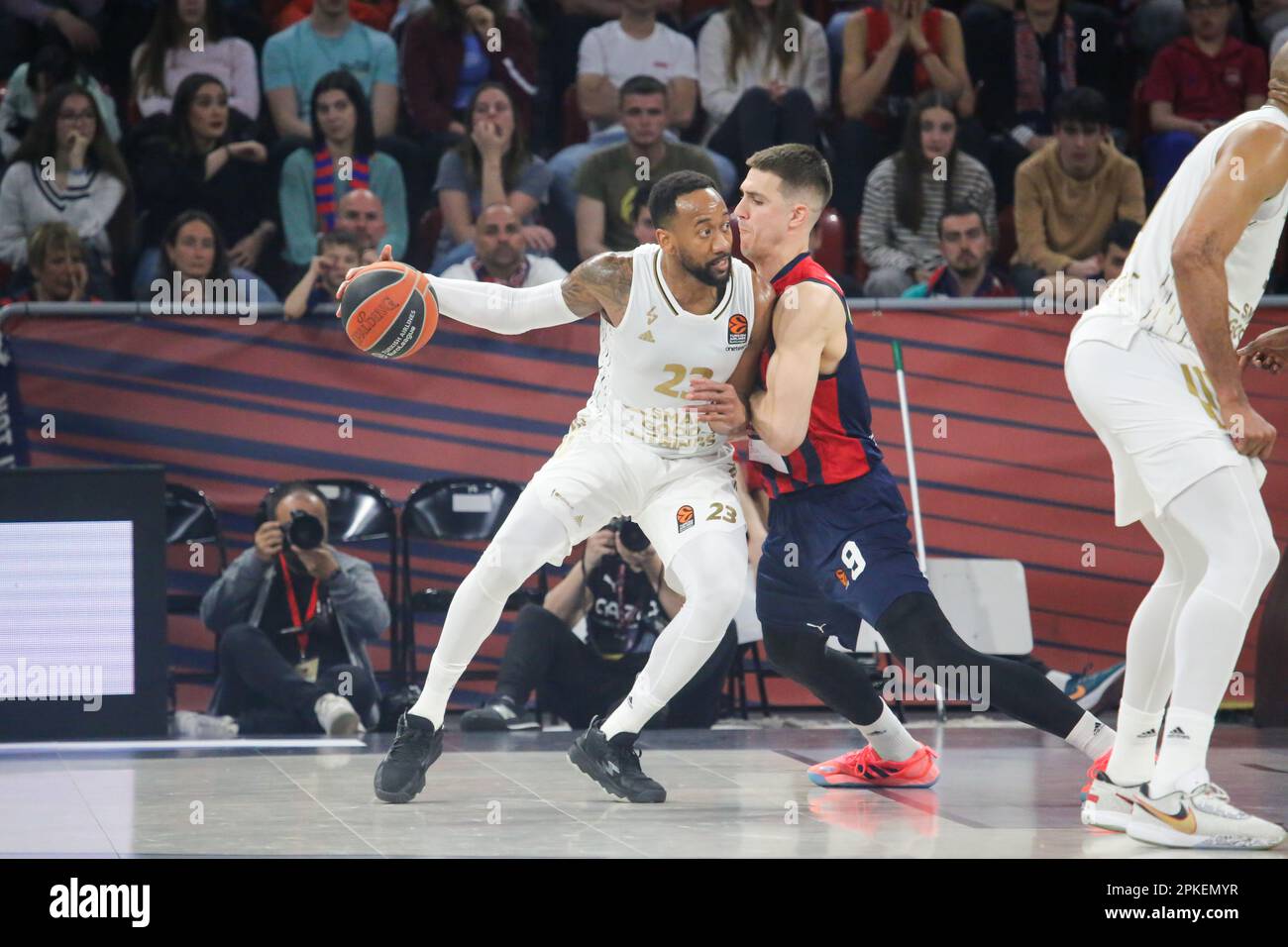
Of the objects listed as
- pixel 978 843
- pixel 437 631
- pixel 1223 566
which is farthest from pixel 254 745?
pixel 1223 566

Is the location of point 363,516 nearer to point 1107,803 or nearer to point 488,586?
point 488,586

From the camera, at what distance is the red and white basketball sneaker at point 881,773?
19.6 feet

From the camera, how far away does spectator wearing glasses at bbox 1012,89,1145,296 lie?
981 centimetres

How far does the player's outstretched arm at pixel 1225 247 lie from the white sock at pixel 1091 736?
1148 millimetres

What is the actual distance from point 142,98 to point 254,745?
4642mm

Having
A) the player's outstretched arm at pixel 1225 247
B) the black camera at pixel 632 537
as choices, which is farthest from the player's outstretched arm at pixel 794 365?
the black camera at pixel 632 537

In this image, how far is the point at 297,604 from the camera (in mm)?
8062

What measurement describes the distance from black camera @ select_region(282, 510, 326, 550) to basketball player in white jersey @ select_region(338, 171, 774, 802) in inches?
101

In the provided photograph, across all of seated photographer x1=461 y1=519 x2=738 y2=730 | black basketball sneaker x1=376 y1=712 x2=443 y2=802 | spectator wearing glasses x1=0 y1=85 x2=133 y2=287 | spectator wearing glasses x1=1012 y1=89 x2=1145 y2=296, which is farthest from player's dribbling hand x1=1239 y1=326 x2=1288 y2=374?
spectator wearing glasses x1=0 y1=85 x2=133 y2=287

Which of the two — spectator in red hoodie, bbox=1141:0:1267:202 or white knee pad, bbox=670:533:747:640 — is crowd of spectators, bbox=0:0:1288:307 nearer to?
spectator in red hoodie, bbox=1141:0:1267:202

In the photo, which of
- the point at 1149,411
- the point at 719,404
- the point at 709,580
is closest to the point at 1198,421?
the point at 1149,411

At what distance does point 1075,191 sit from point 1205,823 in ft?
19.9

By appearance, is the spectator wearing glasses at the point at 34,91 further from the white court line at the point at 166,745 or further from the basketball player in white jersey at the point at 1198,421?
the basketball player in white jersey at the point at 1198,421

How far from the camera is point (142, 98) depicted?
10.2 metres
